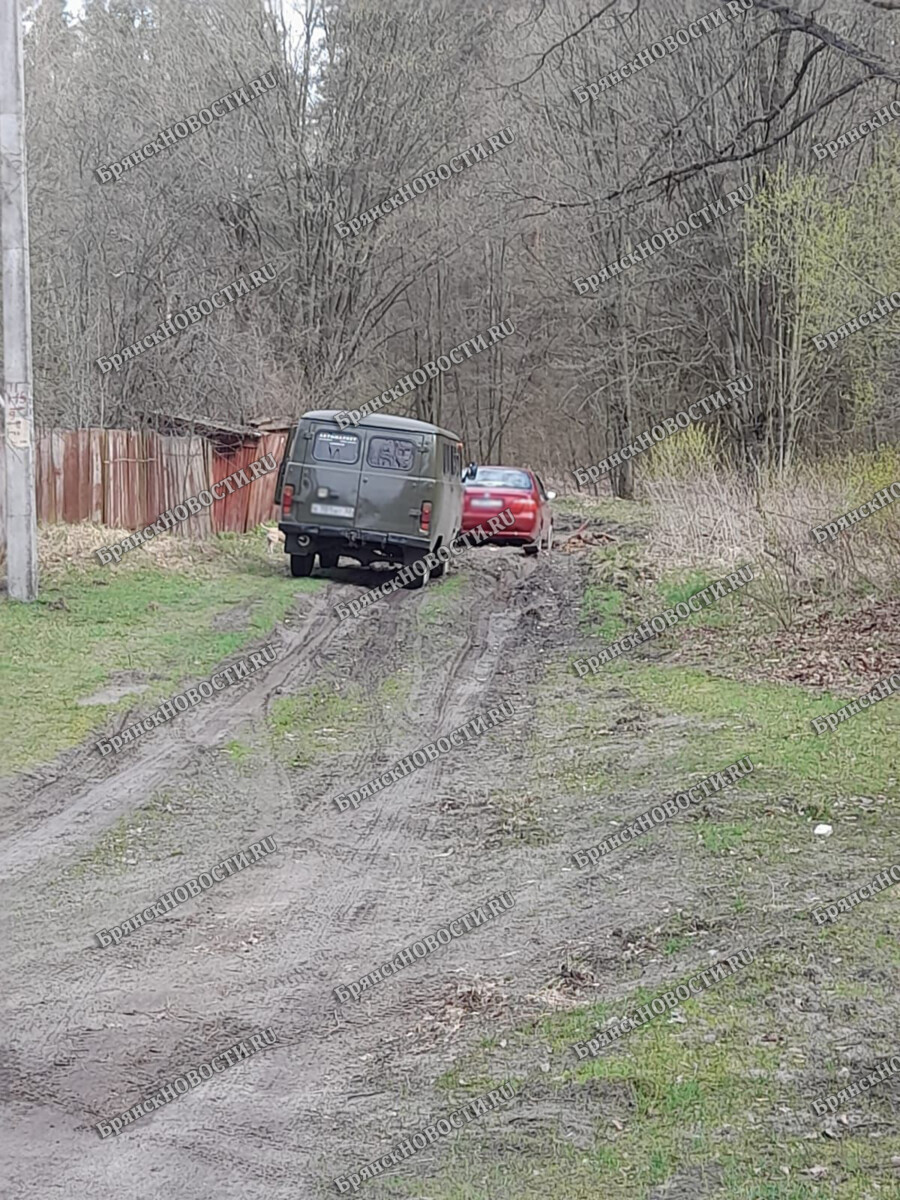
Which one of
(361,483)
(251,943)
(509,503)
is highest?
(361,483)

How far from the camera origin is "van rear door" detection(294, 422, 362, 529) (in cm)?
1884

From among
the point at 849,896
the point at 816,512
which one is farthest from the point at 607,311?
the point at 849,896

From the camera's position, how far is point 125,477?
20.9 metres

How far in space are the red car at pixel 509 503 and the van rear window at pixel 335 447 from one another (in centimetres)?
614

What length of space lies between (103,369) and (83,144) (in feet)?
14.1

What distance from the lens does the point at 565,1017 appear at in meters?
5.26

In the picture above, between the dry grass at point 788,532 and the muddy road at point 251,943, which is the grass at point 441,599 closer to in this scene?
the dry grass at point 788,532

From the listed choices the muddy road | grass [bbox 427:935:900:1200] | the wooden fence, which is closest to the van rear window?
the wooden fence

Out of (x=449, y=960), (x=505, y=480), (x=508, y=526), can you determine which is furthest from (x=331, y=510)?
(x=449, y=960)

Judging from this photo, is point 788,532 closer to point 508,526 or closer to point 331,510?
point 331,510

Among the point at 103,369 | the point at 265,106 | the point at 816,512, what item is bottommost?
the point at 816,512

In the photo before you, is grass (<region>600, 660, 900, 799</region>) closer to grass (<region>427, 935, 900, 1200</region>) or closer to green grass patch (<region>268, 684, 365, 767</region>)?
green grass patch (<region>268, 684, 365, 767</region>)

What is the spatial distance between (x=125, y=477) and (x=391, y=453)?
4.67 metres

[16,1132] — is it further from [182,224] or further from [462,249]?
[462,249]
